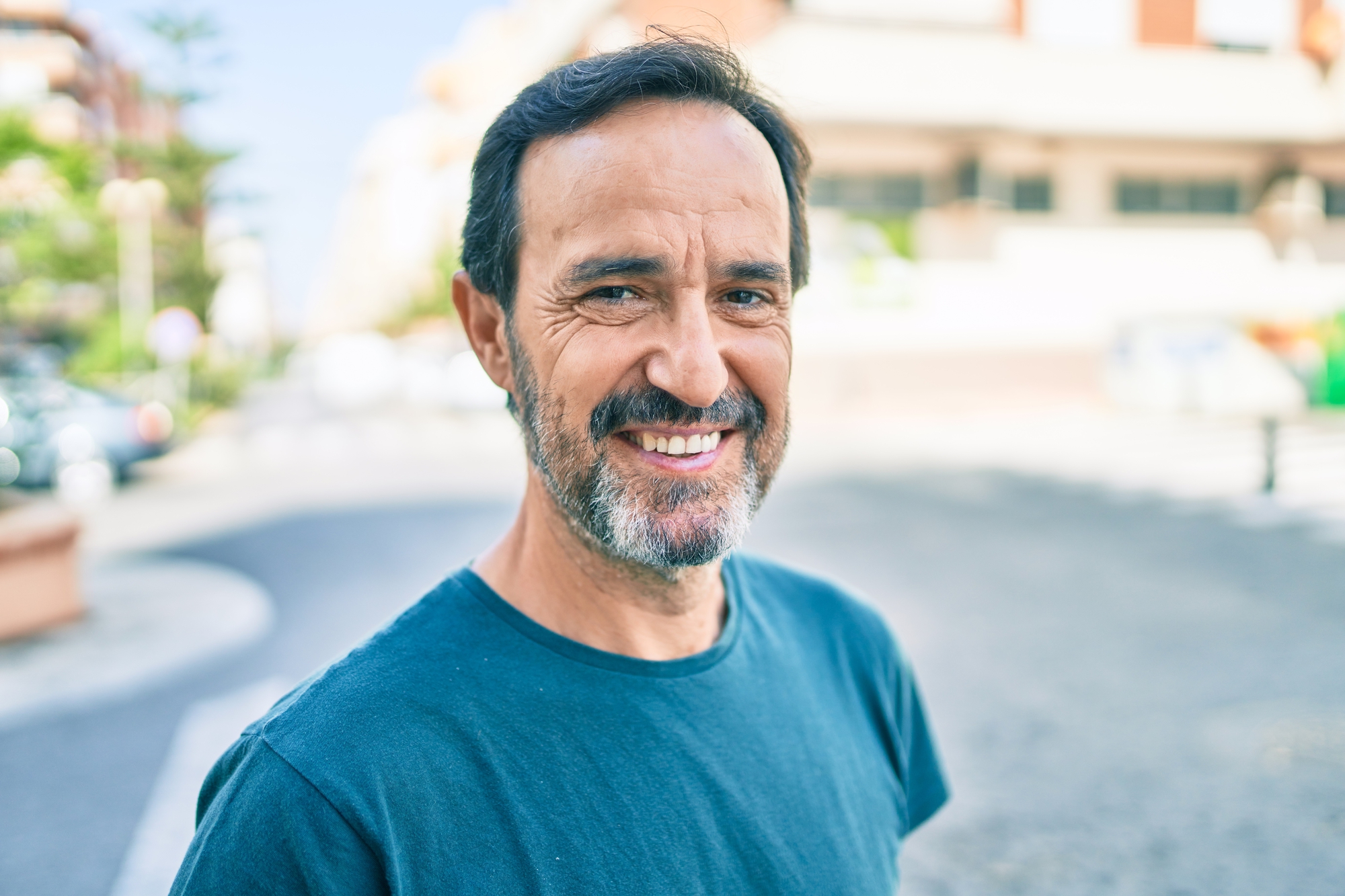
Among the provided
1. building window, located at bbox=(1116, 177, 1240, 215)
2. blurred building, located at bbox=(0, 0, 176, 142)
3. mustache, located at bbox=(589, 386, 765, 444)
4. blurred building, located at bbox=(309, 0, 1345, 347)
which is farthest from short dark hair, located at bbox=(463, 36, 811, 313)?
blurred building, located at bbox=(0, 0, 176, 142)

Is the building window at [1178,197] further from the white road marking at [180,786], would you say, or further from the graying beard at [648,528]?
the graying beard at [648,528]

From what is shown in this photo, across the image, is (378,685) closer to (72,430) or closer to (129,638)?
(129,638)

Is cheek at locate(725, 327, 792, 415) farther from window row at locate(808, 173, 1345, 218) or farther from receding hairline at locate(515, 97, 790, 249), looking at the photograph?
window row at locate(808, 173, 1345, 218)

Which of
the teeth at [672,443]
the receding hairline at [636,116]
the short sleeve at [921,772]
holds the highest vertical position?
the receding hairline at [636,116]

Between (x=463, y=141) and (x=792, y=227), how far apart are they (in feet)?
178

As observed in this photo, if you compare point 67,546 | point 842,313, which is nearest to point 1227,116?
point 842,313

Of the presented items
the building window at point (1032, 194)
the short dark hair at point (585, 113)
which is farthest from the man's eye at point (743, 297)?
the building window at point (1032, 194)

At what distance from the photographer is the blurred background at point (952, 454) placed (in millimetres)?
4543

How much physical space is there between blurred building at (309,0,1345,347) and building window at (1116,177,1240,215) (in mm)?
43

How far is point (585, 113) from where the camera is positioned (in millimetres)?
1345

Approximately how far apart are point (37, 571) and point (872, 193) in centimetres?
1733

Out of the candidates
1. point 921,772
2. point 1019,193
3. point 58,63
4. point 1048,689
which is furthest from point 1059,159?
point 58,63

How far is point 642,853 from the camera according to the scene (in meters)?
1.23

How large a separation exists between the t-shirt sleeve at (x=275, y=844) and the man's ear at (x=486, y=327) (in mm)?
626
